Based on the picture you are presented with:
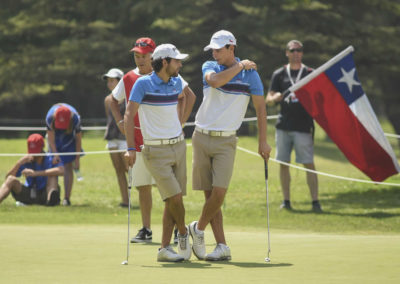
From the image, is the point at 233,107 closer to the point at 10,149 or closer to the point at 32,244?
the point at 32,244

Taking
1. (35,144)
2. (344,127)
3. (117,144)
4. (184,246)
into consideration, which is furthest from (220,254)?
(35,144)

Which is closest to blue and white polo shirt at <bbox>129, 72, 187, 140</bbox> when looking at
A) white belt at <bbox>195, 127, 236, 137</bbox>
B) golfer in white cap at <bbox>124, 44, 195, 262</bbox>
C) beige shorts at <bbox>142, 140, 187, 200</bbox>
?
golfer in white cap at <bbox>124, 44, 195, 262</bbox>

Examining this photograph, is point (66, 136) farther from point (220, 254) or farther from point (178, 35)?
point (178, 35)

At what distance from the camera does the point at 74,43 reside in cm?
3212

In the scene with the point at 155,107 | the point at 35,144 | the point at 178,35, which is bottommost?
the point at 35,144

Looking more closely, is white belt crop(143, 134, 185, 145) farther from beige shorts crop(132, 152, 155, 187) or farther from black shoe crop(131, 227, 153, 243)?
black shoe crop(131, 227, 153, 243)

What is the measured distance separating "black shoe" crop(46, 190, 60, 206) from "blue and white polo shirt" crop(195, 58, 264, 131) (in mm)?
6552

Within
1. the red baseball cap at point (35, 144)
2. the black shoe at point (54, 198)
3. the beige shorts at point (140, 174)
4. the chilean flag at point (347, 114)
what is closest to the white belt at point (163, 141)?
the beige shorts at point (140, 174)

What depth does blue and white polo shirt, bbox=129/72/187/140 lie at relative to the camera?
8.30 meters

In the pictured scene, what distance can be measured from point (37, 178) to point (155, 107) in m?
6.88

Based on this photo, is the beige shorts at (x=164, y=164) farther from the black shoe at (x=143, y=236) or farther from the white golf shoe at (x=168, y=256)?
the black shoe at (x=143, y=236)

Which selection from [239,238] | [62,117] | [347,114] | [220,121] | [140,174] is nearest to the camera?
[220,121]

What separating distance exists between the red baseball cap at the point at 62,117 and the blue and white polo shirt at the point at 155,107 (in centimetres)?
661

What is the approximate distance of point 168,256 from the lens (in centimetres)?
827
